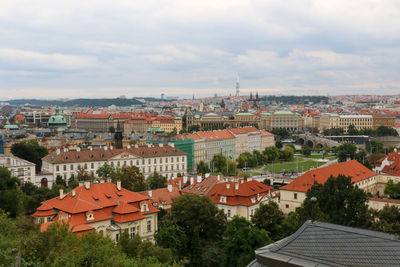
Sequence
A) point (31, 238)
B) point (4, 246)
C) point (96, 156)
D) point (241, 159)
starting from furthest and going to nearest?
1. point (241, 159)
2. point (96, 156)
3. point (31, 238)
4. point (4, 246)

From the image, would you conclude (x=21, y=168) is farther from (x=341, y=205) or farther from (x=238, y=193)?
(x=341, y=205)

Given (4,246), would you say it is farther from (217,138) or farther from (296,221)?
(217,138)

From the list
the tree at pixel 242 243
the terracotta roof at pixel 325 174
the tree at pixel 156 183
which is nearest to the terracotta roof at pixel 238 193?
the terracotta roof at pixel 325 174

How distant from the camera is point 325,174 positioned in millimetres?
52844

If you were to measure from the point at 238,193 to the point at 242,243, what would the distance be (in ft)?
43.1

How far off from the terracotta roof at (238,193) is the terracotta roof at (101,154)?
111 feet

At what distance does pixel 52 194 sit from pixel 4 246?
1316 inches

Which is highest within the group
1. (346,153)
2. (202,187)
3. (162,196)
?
(202,187)

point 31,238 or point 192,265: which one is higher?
point 31,238

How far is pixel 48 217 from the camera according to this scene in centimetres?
3659

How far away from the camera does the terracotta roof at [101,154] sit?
73375mm

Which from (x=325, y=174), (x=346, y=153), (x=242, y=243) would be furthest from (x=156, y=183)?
(x=346, y=153)

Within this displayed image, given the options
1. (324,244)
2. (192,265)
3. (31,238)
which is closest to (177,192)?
(192,265)

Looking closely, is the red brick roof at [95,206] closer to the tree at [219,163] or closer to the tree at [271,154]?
the tree at [219,163]
